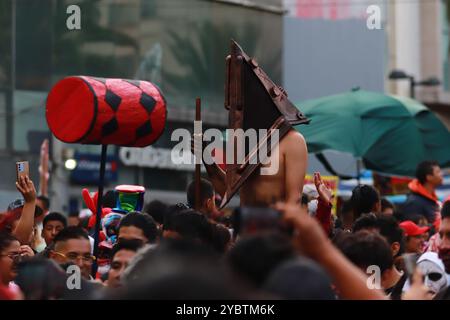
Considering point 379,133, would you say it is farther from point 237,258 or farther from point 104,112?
point 237,258

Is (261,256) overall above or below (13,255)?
above

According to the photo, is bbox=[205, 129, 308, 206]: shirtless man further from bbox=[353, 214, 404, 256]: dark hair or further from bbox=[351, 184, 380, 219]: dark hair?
bbox=[351, 184, 380, 219]: dark hair

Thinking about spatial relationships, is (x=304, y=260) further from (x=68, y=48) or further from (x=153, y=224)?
(x=68, y=48)

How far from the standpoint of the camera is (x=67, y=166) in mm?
21500

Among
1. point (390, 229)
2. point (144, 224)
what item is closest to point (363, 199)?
point (390, 229)

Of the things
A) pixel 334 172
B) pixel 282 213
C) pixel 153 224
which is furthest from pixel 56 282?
pixel 334 172

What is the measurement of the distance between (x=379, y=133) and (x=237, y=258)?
9.01 meters

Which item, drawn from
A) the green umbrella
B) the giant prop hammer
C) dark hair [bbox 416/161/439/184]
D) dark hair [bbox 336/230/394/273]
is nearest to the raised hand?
the giant prop hammer

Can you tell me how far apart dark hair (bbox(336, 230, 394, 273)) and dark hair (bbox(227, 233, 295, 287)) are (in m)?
1.60

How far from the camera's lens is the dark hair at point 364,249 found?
15.8 ft

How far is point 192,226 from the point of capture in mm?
5336

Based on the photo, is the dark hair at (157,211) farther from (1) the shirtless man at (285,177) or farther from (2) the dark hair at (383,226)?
(1) the shirtless man at (285,177)

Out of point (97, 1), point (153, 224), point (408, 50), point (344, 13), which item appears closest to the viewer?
point (153, 224)
